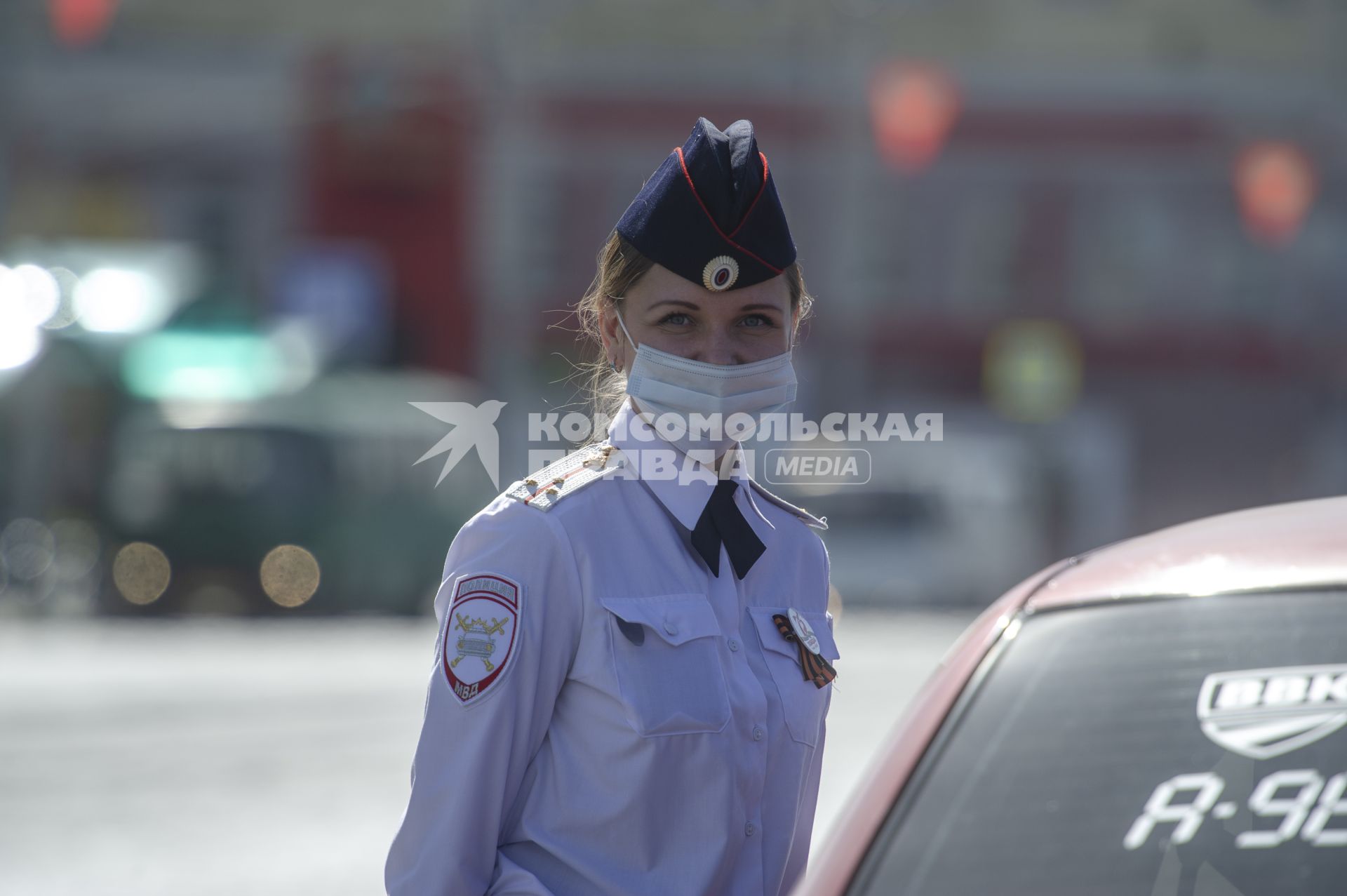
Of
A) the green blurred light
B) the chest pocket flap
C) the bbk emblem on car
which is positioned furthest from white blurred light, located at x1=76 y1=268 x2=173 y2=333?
the bbk emblem on car

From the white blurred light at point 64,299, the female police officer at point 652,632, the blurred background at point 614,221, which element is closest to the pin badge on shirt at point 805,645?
the female police officer at point 652,632

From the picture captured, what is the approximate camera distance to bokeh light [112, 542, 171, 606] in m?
19.5

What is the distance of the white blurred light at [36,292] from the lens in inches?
888

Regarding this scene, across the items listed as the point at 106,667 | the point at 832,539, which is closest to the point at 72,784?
the point at 106,667

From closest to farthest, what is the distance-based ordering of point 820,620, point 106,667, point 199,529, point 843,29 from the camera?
point 820,620 < point 106,667 < point 199,529 < point 843,29

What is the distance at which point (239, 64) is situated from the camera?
30.6 m

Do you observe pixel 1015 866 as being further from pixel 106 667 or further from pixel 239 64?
pixel 239 64

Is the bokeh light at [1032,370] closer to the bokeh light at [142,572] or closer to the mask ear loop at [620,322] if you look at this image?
the bokeh light at [142,572]

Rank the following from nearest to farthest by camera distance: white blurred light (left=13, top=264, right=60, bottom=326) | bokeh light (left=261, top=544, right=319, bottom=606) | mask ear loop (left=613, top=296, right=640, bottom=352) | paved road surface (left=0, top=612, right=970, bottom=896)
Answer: mask ear loop (left=613, top=296, right=640, bottom=352) < paved road surface (left=0, top=612, right=970, bottom=896) < bokeh light (left=261, top=544, right=319, bottom=606) < white blurred light (left=13, top=264, right=60, bottom=326)

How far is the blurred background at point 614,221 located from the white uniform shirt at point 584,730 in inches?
708

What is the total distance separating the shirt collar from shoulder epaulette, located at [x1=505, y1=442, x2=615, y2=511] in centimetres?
3

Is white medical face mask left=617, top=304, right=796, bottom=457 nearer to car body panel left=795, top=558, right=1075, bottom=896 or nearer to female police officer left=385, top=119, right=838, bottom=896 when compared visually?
female police officer left=385, top=119, right=838, bottom=896

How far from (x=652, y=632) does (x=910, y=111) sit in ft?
88.4

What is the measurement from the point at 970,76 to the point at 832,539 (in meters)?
13.9
